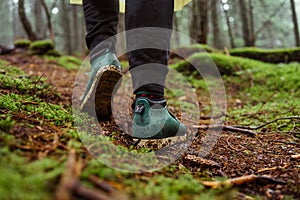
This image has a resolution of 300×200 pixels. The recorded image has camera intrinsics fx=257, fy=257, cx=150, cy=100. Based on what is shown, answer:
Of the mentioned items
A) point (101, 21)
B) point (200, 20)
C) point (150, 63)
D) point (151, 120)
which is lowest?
Answer: point (151, 120)

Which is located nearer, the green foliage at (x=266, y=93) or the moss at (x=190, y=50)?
the green foliage at (x=266, y=93)

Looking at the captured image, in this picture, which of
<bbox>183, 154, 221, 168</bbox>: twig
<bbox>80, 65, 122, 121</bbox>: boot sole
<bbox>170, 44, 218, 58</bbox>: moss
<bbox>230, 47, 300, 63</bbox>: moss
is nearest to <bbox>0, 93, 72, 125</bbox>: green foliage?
<bbox>80, 65, 122, 121</bbox>: boot sole

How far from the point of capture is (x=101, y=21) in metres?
1.87

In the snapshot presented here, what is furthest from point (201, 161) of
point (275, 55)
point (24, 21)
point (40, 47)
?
point (24, 21)

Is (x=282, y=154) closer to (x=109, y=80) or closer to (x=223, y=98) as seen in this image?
(x=109, y=80)

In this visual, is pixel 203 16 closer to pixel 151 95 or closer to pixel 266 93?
pixel 266 93

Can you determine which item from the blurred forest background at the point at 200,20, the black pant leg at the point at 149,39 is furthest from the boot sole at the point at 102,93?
the blurred forest background at the point at 200,20

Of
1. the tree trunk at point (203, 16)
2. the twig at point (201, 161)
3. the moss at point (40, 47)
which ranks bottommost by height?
the twig at point (201, 161)

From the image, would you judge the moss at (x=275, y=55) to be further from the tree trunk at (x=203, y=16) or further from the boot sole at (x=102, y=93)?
the boot sole at (x=102, y=93)

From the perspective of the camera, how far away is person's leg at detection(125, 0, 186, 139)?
1.46m

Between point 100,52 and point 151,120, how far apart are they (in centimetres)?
69

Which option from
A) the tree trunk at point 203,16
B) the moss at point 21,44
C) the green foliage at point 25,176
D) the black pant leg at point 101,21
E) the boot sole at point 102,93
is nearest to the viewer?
the green foliage at point 25,176

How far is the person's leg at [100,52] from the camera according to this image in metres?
1.74

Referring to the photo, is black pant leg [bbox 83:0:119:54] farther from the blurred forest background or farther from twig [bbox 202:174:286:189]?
the blurred forest background
